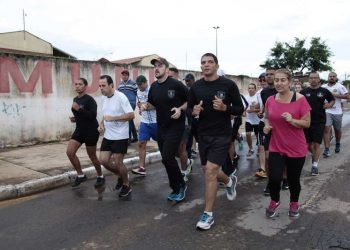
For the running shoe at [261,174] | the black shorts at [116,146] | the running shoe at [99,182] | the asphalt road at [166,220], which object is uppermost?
the black shorts at [116,146]

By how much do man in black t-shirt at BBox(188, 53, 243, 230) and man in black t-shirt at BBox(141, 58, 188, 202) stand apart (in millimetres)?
646

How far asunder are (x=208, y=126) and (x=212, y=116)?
128mm

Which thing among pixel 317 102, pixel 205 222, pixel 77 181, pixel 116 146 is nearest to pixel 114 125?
pixel 116 146

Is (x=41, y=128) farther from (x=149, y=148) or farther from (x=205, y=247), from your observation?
(x=205, y=247)

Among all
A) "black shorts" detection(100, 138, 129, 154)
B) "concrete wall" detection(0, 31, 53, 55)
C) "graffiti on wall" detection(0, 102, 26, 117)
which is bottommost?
"black shorts" detection(100, 138, 129, 154)

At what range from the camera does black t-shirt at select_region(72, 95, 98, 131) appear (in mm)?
6105

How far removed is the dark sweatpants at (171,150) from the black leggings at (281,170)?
4.20 feet

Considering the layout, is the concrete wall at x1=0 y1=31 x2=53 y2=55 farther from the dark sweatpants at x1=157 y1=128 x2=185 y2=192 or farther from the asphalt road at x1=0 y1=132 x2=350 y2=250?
the dark sweatpants at x1=157 y1=128 x2=185 y2=192

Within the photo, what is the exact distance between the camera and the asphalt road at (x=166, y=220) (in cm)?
404

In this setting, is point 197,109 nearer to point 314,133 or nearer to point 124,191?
point 124,191

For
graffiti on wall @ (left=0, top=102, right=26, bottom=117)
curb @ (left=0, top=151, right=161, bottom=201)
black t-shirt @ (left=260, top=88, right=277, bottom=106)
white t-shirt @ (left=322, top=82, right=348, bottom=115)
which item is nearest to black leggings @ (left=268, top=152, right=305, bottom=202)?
black t-shirt @ (left=260, top=88, right=277, bottom=106)

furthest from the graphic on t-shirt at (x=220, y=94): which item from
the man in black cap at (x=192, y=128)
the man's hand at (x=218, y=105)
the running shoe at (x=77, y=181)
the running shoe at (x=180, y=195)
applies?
the running shoe at (x=77, y=181)

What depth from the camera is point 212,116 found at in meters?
4.60

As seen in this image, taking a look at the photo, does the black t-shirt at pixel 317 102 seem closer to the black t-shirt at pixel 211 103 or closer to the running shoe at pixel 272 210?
the running shoe at pixel 272 210
